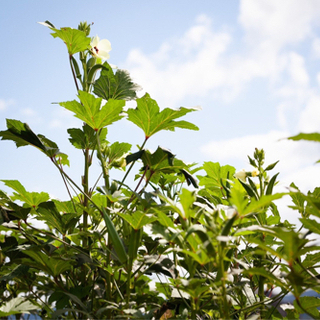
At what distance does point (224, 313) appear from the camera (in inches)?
24.6

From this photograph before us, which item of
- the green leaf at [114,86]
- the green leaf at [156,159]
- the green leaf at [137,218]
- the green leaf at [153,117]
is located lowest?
the green leaf at [137,218]

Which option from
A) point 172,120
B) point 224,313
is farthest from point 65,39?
point 224,313

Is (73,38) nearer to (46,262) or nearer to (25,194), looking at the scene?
(25,194)

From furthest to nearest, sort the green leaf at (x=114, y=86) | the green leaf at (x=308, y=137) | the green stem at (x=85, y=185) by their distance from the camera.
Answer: the green leaf at (x=114, y=86) < the green stem at (x=85, y=185) < the green leaf at (x=308, y=137)

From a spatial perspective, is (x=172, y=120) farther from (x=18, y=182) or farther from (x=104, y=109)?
(x=18, y=182)

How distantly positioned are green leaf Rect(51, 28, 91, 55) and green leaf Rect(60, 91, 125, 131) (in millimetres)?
310

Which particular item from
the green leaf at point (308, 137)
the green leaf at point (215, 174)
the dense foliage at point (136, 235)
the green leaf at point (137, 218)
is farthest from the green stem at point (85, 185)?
the green leaf at point (308, 137)

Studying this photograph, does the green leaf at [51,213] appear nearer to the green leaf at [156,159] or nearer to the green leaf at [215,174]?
the green leaf at [156,159]

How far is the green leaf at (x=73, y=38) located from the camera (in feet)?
3.91

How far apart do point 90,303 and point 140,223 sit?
35 centimetres

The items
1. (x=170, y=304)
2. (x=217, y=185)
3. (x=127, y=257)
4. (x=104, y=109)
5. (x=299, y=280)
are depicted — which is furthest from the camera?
(x=217, y=185)

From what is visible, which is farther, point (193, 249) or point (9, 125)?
point (9, 125)

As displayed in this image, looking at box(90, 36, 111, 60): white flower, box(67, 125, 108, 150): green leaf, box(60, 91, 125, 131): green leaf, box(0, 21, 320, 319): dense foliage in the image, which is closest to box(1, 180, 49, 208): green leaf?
box(0, 21, 320, 319): dense foliage

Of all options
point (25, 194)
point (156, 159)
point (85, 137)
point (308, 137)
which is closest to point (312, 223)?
point (308, 137)
